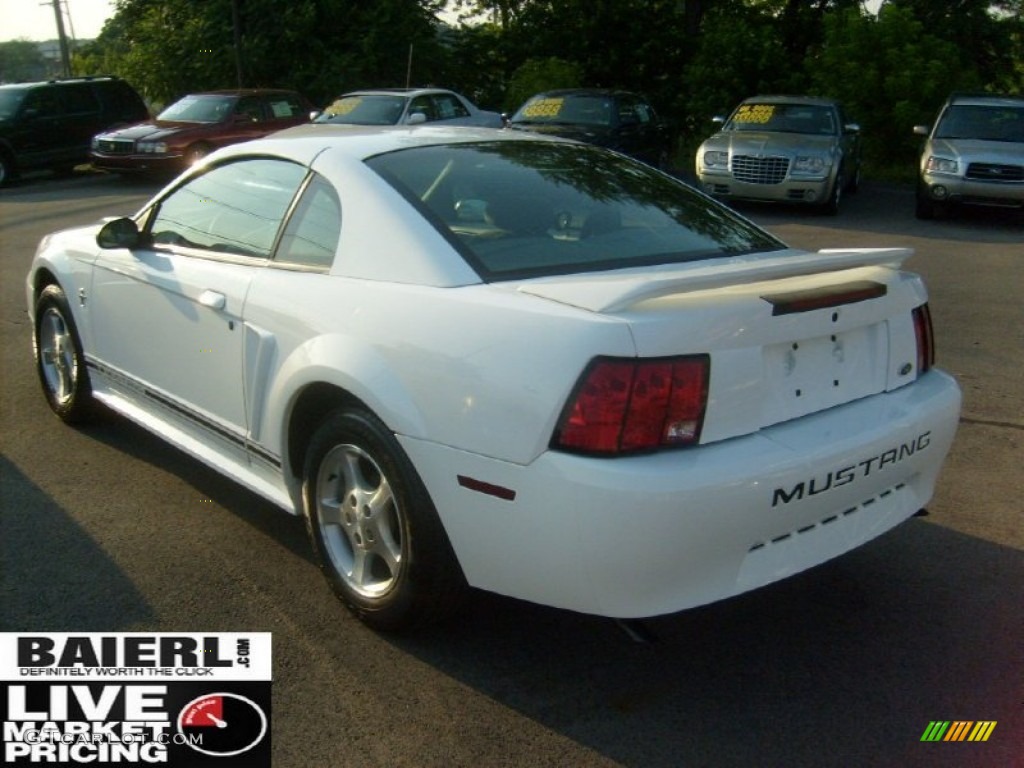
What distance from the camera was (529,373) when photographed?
2.82 metres

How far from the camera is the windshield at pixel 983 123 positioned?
1410cm

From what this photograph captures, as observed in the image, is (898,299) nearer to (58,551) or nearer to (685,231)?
(685,231)

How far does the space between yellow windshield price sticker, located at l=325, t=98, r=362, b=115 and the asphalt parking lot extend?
13.0 metres

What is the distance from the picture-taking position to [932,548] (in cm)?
408

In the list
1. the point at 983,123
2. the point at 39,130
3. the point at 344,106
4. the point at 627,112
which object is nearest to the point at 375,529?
the point at 983,123

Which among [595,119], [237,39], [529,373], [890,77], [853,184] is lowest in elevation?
[853,184]

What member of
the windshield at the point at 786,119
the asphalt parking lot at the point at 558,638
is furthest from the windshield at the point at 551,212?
the windshield at the point at 786,119

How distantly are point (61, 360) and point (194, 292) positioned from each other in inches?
67.7

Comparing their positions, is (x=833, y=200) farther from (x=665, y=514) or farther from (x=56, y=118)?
(x=56, y=118)

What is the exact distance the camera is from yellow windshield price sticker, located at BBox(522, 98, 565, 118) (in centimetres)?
1623

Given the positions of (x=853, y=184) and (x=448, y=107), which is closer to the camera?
(x=853, y=184)

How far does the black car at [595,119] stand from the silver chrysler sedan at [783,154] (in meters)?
1.49

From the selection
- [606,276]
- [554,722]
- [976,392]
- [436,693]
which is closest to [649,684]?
[554,722]

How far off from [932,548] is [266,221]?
271 centimetres
